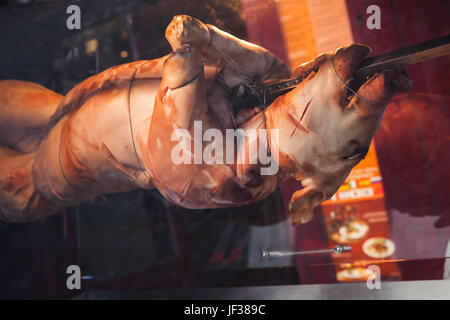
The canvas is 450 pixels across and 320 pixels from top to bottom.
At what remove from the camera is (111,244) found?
1741 millimetres

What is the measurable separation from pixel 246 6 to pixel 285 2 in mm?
140

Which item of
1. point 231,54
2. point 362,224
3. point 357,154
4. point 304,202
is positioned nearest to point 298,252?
point 362,224

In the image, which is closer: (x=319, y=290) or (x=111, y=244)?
(x=319, y=290)

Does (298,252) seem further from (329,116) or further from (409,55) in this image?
(409,55)

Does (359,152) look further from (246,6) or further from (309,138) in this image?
(246,6)

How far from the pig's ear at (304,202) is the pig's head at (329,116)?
2 centimetres

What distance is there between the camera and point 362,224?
1333 mm

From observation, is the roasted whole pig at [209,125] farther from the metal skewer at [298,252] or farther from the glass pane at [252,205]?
the metal skewer at [298,252]

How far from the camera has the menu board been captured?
1.26 m

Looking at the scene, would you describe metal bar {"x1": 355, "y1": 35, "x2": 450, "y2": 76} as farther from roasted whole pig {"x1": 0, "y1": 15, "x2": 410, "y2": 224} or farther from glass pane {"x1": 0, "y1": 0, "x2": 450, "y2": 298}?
glass pane {"x1": 0, "y1": 0, "x2": 450, "y2": 298}

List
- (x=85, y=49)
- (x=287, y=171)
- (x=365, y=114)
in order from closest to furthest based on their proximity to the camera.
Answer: (x=365, y=114)
(x=287, y=171)
(x=85, y=49)

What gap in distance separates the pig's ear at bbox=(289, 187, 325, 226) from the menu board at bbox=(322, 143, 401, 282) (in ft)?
1.04

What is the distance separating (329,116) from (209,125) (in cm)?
28
